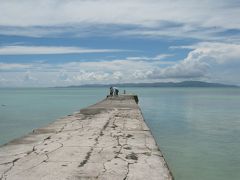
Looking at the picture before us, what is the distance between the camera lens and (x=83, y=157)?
5828mm

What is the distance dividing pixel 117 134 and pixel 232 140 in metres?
8.84

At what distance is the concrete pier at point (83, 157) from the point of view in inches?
190

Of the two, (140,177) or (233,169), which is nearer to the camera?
(140,177)

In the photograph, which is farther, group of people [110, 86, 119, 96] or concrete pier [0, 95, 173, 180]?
group of people [110, 86, 119, 96]

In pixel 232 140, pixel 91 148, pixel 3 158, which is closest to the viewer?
pixel 3 158

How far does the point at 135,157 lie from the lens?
589 cm

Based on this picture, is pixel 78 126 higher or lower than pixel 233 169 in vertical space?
higher

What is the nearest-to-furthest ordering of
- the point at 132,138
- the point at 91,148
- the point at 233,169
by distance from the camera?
the point at 91,148 < the point at 132,138 < the point at 233,169

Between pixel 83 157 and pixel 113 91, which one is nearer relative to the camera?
pixel 83 157

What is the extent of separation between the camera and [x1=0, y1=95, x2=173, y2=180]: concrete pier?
482cm

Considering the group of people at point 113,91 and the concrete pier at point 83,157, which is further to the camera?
the group of people at point 113,91

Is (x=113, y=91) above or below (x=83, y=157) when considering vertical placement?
above

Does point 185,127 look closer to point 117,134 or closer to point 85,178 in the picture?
point 117,134

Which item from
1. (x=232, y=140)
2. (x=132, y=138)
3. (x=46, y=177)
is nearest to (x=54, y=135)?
(x=132, y=138)
